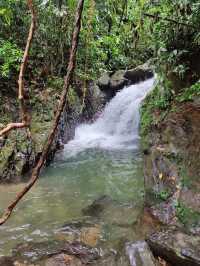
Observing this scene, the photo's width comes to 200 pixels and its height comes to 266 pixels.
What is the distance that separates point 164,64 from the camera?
5043 millimetres

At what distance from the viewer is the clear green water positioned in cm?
457

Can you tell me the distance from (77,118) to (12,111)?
110 inches

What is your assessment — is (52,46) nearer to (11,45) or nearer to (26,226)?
(11,45)

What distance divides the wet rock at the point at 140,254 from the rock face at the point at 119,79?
346 inches

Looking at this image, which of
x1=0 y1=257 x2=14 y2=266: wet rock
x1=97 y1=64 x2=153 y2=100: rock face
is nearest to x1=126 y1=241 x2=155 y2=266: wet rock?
x1=0 y1=257 x2=14 y2=266: wet rock

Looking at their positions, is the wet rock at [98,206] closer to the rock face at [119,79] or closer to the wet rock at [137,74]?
the rock face at [119,79]

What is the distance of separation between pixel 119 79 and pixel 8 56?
5612 mm

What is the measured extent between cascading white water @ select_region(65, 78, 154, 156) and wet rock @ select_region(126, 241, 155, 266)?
5.13 metres

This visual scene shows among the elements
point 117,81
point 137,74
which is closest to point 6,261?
point 117,81

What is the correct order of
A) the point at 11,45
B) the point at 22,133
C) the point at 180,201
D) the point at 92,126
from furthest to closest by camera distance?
the point at 92,126
the point at 11,45
the point at 22,133
the point at 180,201

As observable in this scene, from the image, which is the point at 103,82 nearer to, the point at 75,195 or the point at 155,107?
the point at 75,195

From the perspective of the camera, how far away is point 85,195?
19.4ft

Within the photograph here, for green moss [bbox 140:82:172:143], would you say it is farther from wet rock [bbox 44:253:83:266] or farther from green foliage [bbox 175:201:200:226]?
wet rock [bbox 44:253:83:266]

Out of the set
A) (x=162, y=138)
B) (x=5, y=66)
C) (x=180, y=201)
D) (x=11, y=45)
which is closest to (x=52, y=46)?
(x=11, y=45)
